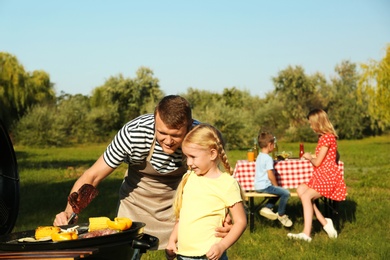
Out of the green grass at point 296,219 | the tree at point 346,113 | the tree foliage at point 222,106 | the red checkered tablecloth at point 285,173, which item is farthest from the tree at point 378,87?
the red checkered tablecloth at point 285,173

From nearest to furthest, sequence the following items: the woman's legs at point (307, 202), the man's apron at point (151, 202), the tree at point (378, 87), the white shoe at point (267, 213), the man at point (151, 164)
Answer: the man at point (151, 164) → the man's apron at point (151, 202) → the woman's legs at point (307, 202) → the white shoe at point (267, 213) → the tree at point (378, 87)

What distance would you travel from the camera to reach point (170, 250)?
177 inches

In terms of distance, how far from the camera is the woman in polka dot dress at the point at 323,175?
9453mm

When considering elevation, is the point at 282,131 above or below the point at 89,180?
below

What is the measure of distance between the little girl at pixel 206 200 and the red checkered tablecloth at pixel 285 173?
20.7 feet

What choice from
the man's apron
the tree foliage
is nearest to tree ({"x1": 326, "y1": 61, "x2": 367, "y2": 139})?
the tree foliage

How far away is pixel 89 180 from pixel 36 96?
146ft

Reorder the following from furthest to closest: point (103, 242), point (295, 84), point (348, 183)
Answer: point (295, 84)
point (348, 183)
point (103, 242)

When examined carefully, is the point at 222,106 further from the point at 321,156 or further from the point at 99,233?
the point at 99,233

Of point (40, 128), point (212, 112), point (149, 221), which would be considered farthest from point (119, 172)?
point (40, 128)

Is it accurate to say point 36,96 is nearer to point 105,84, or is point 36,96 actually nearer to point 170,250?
point 105,84

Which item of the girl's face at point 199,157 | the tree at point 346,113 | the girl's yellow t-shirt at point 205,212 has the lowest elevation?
the tree at point 346,113

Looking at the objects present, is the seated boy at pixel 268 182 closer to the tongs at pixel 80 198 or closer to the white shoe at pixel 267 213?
the white shoe at pixel 267 213

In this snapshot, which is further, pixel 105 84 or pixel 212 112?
pixel 105 84
